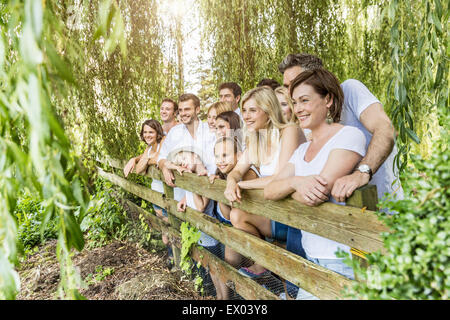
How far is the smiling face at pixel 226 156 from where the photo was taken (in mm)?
2707

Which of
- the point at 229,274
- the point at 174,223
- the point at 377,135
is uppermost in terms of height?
the point at 377,135

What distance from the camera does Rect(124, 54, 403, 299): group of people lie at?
169 centimetres

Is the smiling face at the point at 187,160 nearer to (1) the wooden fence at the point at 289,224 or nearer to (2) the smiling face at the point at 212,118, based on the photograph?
(1) the wooden fence at the point at 289,224

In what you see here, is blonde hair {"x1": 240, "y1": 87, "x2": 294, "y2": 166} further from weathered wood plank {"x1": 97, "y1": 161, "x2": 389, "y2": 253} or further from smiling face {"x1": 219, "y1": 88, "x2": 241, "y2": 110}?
smiling face {"x1": 219, "y1": 88, "x2": 241, "y2": 110}

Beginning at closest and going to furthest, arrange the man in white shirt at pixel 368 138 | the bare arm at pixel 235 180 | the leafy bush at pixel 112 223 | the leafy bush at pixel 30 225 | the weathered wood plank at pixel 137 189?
the man in white shirt at pixel 368 138
the bare arm at pixel 235 180
the weathered wood plank at pixel 137 189
the leafy bush at pixel 112 223
the leafy bush at pixel 30 225

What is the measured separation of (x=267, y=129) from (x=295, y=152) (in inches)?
17.5

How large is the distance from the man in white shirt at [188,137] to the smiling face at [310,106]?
1343mm

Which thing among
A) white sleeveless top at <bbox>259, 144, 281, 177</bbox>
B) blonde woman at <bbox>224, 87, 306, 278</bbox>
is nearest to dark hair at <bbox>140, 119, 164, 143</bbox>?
blonde woman at <bbox>224, 87, 306, 278</bbox>

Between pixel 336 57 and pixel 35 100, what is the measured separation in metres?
3.80

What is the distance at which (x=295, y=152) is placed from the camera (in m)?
2.01

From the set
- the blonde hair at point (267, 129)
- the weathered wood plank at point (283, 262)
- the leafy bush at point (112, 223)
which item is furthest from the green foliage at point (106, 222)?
the blonde hair at point (267, 129)

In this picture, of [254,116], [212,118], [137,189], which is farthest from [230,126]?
[137,189]

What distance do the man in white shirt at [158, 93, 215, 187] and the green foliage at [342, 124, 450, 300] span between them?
221 cm

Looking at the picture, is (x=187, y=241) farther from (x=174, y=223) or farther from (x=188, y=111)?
(x=188, y=111)
